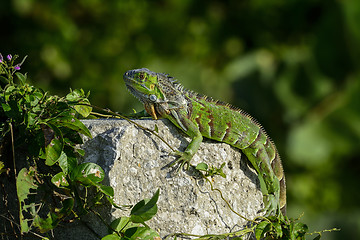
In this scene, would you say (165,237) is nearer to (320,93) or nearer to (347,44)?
(320,93)

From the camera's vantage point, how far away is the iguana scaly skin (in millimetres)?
3393

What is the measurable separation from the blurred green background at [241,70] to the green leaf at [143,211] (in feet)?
17.7

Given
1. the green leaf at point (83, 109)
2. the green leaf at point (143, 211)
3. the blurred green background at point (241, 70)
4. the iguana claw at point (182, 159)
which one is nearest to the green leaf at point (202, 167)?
the iguana claw at point (182, 159)

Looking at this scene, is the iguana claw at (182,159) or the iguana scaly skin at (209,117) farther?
the iguana scaly skin at (209,117)

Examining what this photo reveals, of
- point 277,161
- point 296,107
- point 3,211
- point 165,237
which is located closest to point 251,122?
point 277,161

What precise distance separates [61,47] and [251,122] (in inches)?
214

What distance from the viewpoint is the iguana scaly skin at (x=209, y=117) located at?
3393 mm

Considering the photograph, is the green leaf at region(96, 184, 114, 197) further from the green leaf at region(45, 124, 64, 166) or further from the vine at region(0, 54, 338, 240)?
the green leaf at region(45, 124, 64, 166)

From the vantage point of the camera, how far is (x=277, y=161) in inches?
148

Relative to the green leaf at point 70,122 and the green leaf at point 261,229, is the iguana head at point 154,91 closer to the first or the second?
the green leaf at point 70,122

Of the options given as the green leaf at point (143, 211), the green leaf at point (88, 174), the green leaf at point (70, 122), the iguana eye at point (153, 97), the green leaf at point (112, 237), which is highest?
the iguana eye at point (153, 97)

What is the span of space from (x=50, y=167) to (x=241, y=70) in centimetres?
626

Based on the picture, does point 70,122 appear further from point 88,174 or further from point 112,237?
point 112,237

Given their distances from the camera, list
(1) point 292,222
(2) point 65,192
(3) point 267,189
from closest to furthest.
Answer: (2) point 65,192 → (1) point 292,222 → (3) point 267,189
